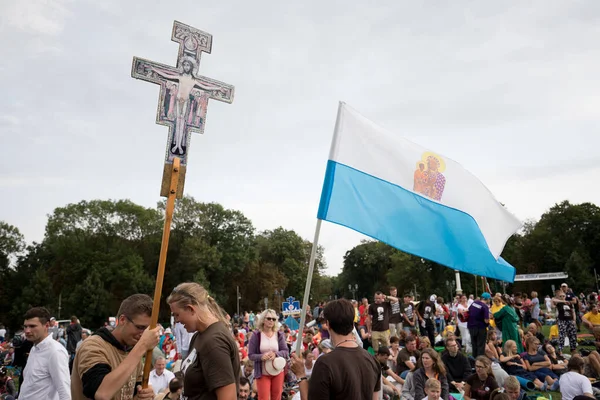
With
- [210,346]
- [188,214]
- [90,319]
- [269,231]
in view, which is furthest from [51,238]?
[210,346]

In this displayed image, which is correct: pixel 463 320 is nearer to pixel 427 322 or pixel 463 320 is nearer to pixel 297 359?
pixel 427 322

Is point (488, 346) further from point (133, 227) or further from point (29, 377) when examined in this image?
point (133, 227)

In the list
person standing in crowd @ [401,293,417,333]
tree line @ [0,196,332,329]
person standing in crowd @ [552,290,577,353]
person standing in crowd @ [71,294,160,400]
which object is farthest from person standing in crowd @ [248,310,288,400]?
tree line @ [0,196,332,329]

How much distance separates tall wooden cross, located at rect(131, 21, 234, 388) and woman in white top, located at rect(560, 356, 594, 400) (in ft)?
22.5

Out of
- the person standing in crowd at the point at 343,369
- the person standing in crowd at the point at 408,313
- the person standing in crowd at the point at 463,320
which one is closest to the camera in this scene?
the person standing in crowd at the point at 343,369

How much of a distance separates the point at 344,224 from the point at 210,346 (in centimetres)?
359

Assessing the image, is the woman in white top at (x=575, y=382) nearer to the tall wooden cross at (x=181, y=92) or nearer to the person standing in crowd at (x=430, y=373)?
the person standing in crowd at (x=430, y=373)

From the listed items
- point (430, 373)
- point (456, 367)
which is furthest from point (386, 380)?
point (430, 373)

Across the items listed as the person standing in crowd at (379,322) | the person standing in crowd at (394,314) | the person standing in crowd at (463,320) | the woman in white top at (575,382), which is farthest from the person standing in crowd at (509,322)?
the woman in white top at (575,382)

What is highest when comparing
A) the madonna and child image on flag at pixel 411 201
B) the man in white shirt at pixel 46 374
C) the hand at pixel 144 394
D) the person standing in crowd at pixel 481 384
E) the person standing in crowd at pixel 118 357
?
the madonna and child image on flag at pixel 411 201

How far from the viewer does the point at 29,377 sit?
13.9 ft

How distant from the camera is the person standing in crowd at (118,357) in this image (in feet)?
8.66

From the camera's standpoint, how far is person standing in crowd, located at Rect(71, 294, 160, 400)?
264 centimetres

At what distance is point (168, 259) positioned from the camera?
176ft
